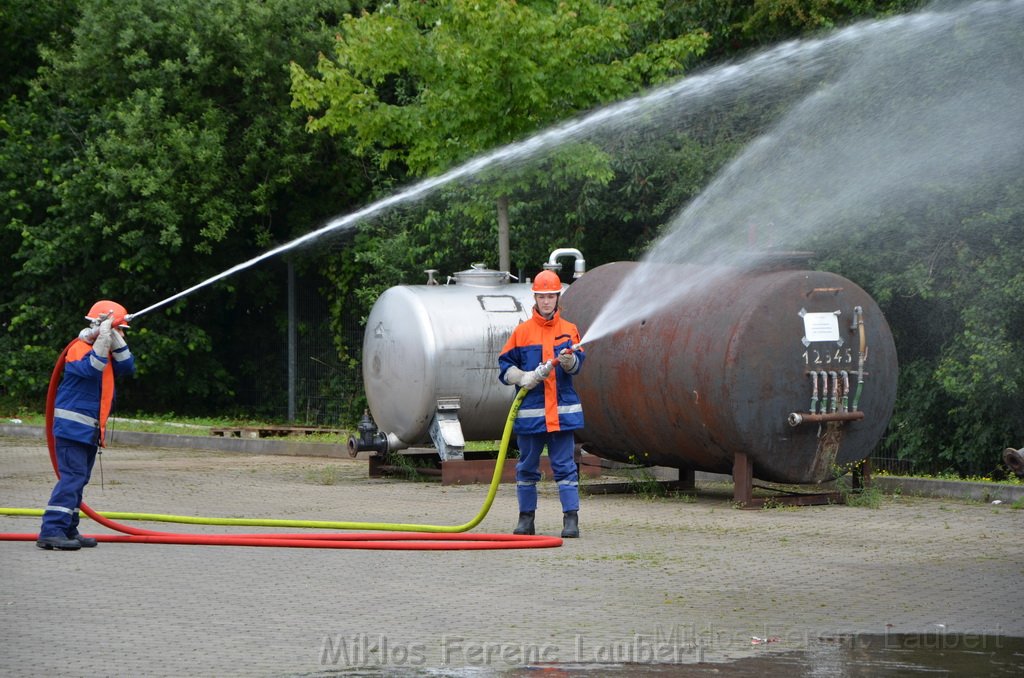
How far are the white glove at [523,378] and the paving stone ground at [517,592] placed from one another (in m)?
1.16

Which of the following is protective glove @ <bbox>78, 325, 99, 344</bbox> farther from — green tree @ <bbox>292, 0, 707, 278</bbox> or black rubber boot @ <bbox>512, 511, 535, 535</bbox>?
green tree @ <bbox>292, 0, 707, 278</bbox>

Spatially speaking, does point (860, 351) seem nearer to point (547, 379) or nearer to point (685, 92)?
point (547, 379)

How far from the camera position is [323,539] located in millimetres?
10414

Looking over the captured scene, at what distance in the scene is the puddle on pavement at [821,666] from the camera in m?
6.22

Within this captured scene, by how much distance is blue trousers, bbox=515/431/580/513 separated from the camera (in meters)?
10.8

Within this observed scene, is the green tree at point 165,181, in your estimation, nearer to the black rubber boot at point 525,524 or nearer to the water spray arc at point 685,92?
the water spray arc at point 685,92

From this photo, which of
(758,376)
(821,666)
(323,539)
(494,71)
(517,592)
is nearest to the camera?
(821,666)

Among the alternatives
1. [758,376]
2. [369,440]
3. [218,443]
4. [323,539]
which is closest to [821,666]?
[323,539]

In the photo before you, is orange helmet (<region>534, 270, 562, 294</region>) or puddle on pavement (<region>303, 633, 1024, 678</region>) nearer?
puddle on pavement (<region>303, 633, 1024, 678</region>)

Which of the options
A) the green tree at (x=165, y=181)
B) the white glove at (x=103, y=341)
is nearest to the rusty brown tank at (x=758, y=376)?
the white glove at (x=103, y=341)

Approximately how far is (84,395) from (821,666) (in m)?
5.78

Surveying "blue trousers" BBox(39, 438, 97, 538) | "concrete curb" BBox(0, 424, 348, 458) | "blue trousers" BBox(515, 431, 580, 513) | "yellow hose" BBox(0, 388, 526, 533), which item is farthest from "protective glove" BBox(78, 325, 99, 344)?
"concrete curb" BBox(0, 424, 348, 458)

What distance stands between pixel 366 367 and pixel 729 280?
15.8ft

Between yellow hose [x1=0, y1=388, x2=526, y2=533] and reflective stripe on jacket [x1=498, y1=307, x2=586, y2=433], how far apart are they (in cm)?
12
